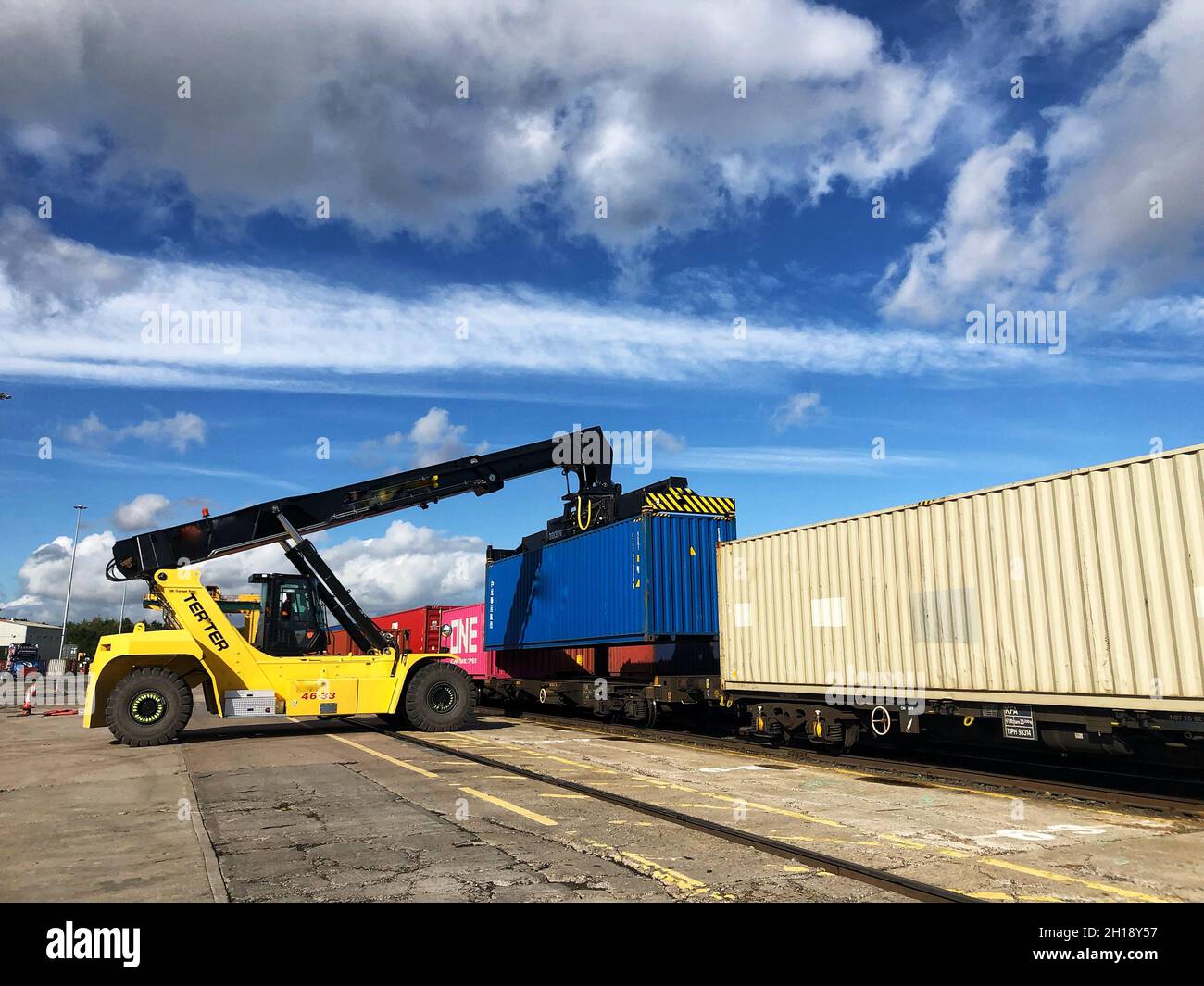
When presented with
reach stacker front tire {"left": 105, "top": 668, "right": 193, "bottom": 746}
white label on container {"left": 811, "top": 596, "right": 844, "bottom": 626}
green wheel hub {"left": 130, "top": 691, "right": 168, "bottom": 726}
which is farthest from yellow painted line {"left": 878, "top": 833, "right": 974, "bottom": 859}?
green wheel hub {"left": 130, "top": 691, "right": 168, "bottom": 726}

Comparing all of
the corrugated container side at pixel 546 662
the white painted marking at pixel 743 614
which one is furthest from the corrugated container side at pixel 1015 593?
the corrugated container side at pixel 546 662

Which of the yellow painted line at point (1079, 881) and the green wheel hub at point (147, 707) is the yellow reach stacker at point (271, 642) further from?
the yellow painted line at point (1079, 881)

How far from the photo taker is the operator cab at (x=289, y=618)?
16.7m

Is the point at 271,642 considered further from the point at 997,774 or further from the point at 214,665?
the point at 997,774

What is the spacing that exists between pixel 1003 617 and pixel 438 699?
11666 millimetres

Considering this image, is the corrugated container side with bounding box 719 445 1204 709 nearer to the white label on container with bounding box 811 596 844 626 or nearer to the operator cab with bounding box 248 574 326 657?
the white label on container with bounding box 811 596 844 626

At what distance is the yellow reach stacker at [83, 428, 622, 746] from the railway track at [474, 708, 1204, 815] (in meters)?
5.27

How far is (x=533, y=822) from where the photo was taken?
8.12 meters

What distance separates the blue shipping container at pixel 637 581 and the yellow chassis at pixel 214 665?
5075mm

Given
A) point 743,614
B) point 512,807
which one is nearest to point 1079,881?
point 512,807
